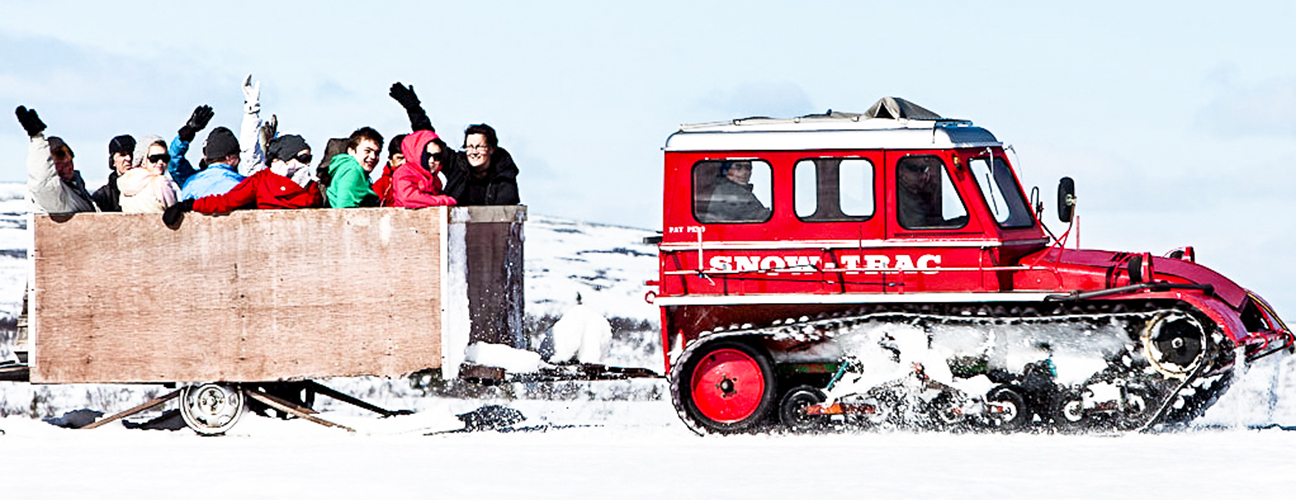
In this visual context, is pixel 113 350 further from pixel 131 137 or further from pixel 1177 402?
pixel 1177 402

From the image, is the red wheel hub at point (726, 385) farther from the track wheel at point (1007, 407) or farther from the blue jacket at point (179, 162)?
the blue jacket at point (179, 162)

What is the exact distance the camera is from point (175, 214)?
44.0ft

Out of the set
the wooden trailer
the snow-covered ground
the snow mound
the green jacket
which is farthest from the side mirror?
the green jacket

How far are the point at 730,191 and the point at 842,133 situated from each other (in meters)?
1.00

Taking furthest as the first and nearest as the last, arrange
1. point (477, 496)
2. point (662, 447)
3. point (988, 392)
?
point (988, 392), point (662, 447), point (477, 496)

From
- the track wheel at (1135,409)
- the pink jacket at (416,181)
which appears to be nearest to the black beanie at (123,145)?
the pink jacket at (416,181)

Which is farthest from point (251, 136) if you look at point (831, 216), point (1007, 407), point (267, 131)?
point (1007, 407)

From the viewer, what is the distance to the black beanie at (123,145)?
14336 millimetres

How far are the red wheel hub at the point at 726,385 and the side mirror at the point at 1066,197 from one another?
8.99ft

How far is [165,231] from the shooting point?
13555mm

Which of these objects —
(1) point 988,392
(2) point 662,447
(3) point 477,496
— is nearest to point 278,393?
(2) point 662,447

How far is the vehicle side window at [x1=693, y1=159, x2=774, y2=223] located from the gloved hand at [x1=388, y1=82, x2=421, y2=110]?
250 centimetres

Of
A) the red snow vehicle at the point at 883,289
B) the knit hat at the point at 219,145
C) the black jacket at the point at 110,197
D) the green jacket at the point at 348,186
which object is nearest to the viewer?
the red snow vehicle at the point at 883,289

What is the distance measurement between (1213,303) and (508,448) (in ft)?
17.7
